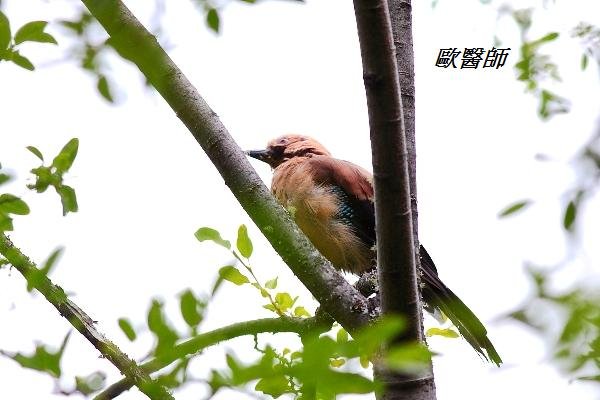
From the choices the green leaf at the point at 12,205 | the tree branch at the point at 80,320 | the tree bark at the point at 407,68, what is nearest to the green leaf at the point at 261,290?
the tree bark at the point at 407,68

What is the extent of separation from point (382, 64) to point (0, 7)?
0.98 m

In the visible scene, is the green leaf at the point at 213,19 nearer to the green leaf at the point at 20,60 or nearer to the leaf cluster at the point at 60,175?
the green leaf at the point at 20,60

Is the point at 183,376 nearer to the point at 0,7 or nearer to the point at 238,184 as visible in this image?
the point at 0,7

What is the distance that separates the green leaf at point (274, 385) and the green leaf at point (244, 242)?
175 cm

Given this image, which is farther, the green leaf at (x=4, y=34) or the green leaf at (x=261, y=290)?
the green leaf at (x=261, y=290)

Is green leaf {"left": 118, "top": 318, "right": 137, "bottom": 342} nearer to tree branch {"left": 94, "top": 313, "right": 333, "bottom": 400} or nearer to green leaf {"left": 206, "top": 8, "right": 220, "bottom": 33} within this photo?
green leaf {"left": 206, "top": 8, "right": 220, "bottom": 33}

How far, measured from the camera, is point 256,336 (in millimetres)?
3037

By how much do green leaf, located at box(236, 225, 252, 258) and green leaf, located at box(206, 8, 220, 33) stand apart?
4.76ft

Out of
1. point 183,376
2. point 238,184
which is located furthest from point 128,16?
point 183,376

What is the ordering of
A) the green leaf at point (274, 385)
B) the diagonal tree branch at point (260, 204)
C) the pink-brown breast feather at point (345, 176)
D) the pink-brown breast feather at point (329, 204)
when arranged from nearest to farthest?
the green leaf at point (274, 385) → the diagonal tree branch at point (260, 204) → the pink-brown breast feather at point (329, 204) → the pink-brown breast feather at point (345, 176)

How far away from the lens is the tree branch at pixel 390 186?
229cm

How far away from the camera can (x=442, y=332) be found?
3.41m

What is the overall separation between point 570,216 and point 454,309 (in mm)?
3015

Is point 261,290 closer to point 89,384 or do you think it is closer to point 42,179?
point 42,179
